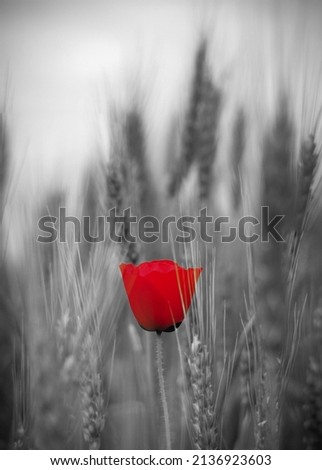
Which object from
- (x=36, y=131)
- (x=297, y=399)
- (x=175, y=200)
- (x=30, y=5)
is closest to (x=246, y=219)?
(x=175, y=200)

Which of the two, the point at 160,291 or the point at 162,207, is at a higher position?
the point at 162,207

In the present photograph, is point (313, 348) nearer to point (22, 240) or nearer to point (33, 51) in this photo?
point (22, 240)

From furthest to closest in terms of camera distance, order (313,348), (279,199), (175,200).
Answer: (175,200), (313,348), (279,199)

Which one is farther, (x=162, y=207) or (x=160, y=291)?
(x=162, y=207)
